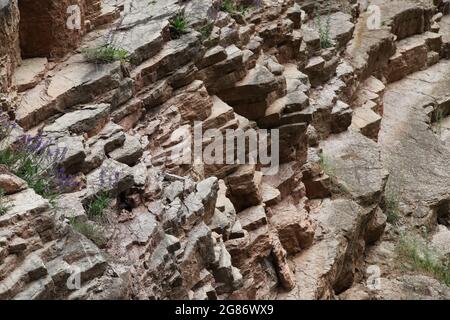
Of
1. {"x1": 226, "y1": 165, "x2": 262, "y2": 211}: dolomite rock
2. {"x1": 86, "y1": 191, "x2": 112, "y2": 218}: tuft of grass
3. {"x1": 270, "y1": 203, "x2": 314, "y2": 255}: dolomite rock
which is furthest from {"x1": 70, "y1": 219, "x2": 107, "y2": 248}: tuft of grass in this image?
{"x1": 270, "y1": 203, "x2": 314, "y2": 255}: dolomite rock

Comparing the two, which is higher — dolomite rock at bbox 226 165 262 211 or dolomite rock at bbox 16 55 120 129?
dolomite rock at bbox 16 55 120 129

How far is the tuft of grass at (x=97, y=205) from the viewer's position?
5.79 m

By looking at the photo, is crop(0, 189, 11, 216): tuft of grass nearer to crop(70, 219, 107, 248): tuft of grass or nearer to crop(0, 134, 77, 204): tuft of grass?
crop(0, 134, 77, 204): tuft of grass

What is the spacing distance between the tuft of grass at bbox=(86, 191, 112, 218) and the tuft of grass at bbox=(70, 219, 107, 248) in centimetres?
25

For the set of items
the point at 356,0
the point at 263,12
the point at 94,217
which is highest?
the point at 94,217

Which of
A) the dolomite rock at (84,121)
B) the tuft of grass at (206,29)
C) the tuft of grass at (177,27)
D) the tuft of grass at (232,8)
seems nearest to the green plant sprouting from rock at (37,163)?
the dolomite rock at (84,121)

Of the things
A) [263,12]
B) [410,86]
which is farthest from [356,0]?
[263,12]

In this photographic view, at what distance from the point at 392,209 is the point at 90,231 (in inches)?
218

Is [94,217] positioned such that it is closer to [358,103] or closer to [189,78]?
[189,78]

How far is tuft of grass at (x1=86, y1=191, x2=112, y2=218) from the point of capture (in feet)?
19.0

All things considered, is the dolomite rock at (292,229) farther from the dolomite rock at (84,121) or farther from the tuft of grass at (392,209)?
the dolomite rock at (84,121)

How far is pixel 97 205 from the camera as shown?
5.78 m

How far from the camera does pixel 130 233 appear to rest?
573 centimetres
